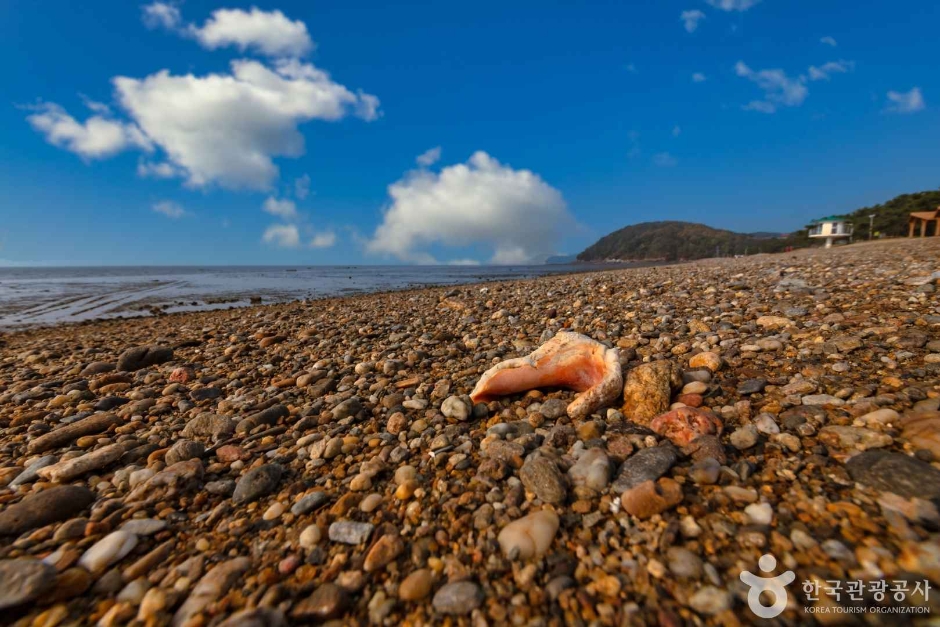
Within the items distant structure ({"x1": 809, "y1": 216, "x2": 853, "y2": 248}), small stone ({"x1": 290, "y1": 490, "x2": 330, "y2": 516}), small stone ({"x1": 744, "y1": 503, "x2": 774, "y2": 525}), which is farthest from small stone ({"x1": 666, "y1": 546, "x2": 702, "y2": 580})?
distant structure ({"x1": 809, "y1": 216, "x2": 853, "y2": 248})

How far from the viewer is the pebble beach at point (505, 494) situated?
1450mm

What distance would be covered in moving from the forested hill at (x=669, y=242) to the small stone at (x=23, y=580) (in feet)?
338

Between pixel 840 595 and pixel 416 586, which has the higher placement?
pixel 840 595

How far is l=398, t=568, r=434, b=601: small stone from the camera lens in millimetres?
1512

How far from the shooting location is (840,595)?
131 centimetres

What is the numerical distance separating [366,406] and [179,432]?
162cm

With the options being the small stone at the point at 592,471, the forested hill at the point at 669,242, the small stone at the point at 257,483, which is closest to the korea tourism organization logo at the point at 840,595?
the small stone at the point at 592,471

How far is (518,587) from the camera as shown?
1.51m

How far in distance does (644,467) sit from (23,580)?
2.91m

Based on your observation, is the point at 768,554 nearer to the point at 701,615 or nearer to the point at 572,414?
the point at 701,615

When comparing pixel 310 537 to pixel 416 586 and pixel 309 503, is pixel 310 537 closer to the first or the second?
pixel 309 503

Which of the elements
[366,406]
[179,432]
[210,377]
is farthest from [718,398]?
[210,377]

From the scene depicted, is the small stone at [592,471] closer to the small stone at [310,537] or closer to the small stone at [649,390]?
the small stone at [649,390]

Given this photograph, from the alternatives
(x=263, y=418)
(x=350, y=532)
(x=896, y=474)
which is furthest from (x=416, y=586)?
(x=263, y=418)
